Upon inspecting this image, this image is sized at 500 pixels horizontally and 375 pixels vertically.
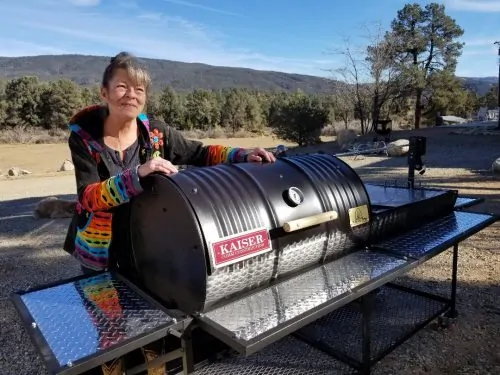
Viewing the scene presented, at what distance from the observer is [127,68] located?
6.23 feet

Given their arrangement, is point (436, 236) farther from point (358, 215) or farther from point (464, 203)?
point (464, 203)

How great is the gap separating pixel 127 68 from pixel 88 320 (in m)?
1.09

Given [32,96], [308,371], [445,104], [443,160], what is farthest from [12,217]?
[32,96]

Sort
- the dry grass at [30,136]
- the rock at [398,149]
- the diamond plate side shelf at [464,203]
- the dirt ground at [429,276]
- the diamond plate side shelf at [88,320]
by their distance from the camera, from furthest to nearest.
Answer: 1. the dry grass at [30,136]
2. the rock at [398,149]
3. the diamond plate side shelf at [464,203]
4. the dirt ground at [429,276]
5. the diamond plate side shelf at [88,320]

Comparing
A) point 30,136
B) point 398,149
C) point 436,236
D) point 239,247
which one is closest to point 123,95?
point 239,247

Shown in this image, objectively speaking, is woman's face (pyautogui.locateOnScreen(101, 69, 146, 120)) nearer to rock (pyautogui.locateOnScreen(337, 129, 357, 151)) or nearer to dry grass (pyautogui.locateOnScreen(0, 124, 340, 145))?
rock (pyautogui.locateOnScreen(337, 129, 357, 151))

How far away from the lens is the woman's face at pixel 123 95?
1903 mm

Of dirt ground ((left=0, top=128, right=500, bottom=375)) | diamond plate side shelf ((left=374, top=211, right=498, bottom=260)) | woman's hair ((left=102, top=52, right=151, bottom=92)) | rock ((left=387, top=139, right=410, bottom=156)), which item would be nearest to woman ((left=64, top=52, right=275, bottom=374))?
woman's hair ((left=102, top=52, right=151, bottom=92))

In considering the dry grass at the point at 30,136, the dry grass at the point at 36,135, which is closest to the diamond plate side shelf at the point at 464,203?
the dry grass at the point at 36,135

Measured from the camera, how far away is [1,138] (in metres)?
30.3

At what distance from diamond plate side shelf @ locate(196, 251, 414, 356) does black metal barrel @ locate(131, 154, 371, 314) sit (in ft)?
0.18

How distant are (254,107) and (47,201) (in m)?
38.7

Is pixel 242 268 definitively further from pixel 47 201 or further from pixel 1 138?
pixel 1 138

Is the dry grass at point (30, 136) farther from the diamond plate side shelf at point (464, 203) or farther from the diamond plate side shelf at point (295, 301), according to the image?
the diamond plate side shelf at point (295, 301)
